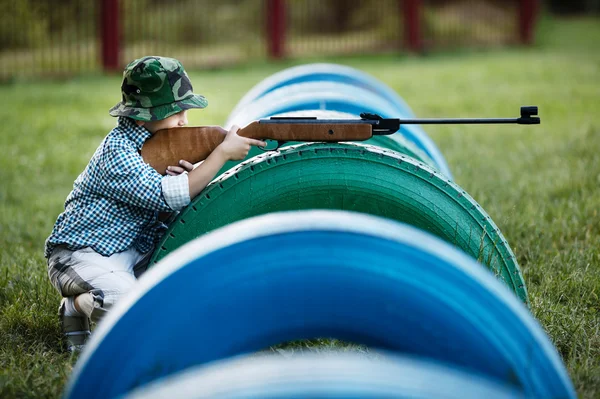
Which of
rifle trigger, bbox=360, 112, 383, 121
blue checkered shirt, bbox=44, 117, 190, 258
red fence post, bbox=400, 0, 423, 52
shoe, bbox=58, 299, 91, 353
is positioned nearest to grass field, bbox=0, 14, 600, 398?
shoe, bbox=58, 299, 91, 353

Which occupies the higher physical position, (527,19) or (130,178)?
(527,19)

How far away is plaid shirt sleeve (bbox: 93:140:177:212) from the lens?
3.26 metres

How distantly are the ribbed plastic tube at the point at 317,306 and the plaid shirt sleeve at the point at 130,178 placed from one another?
1190 millimetres

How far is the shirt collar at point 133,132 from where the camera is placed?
135 inches

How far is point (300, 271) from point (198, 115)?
7803 mm

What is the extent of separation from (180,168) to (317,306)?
1.52m

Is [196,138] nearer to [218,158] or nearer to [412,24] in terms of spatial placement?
[218,158]

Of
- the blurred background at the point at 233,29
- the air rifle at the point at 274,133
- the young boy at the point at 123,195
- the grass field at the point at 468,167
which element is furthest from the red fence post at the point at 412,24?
the young boy at the point at 123,195

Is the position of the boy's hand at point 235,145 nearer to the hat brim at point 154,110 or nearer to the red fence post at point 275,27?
the hat brim at point 154,110

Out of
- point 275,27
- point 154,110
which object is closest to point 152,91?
point 154,110

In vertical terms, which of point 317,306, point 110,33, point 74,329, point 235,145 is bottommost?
point 74,329

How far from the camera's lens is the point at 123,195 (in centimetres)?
331

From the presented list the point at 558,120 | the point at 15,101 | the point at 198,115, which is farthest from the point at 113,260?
the point at 15,101

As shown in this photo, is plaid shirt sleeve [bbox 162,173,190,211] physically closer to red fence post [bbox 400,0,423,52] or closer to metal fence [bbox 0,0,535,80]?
metal fence [bbox 0,0,535,80]
